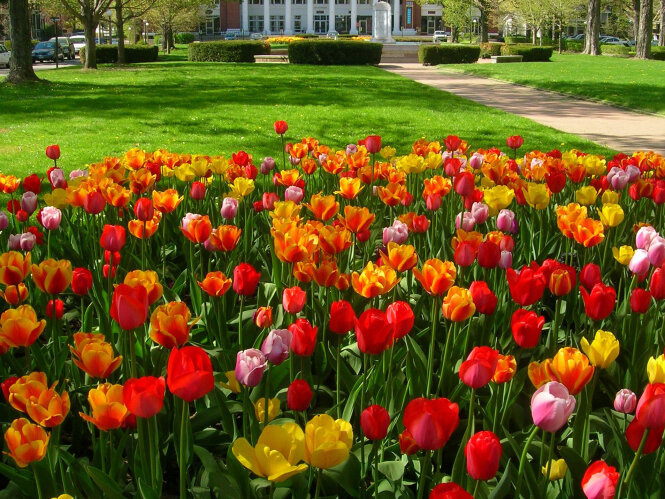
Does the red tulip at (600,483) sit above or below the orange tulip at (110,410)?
below

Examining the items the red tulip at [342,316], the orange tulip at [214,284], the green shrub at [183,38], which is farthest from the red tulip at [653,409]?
the green shrub at [183,38]

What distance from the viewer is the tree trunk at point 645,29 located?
34938mm

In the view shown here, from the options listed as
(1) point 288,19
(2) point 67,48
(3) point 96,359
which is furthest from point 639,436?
(1) point 288,19

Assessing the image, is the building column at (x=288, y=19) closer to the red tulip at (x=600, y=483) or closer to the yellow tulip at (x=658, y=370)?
the yellow tulip at (x=658, y=370)

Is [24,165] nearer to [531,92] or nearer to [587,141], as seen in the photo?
[587,141]

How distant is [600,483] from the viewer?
1.27 meters

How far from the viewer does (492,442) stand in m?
1.26

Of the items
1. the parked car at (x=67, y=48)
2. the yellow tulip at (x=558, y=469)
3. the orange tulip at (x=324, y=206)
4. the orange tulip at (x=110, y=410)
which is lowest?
the yellow tulip at (x=558, y=469)

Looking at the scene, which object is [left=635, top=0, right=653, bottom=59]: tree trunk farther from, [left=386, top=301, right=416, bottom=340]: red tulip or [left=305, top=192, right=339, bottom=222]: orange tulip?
[left=386, top=301, right=416, bottom=340]: red tulip

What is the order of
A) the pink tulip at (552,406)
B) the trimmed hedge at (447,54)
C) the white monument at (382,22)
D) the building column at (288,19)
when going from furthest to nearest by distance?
1. the building column at (288,19)
2. the white monument at (382,22)
3. the trimmed hedge at (447,54)
4. the pink tulip at (552,406)

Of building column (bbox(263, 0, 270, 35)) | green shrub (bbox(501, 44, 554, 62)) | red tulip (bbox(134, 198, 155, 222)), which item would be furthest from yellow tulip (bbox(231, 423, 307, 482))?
building column (bbox(263, 0, 270, 35))

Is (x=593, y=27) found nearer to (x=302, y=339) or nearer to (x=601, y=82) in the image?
(x=601, y=82)

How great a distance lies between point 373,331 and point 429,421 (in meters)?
0.39

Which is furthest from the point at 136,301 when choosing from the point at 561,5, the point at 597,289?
the point at 561,5
